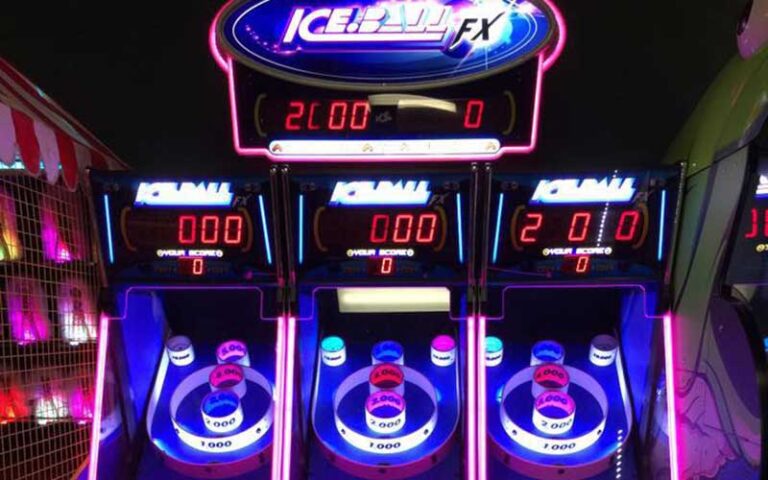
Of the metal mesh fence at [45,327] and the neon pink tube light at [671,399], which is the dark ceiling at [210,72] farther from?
the neon pink tube light at [671,399]

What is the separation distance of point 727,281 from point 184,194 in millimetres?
2003

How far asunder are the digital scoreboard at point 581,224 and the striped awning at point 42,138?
5.15 feet

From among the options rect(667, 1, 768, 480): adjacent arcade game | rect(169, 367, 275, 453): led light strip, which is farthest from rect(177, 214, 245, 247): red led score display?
rect(667, 1, 768, 480): adjacent arcade game

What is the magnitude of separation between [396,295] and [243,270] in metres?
0.65

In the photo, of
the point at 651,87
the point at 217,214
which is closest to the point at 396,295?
the point at 217,214

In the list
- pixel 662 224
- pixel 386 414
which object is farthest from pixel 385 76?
pixel 386 414

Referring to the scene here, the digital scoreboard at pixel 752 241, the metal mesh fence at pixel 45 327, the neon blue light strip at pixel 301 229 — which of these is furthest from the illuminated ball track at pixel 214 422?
the digital scoreboard at pixel 752 241

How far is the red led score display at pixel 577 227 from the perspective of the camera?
10.2 ft

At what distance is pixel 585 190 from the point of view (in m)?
3.08

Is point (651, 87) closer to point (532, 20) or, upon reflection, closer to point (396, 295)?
point (532, 20)

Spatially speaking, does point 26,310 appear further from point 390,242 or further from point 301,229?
point 390,242

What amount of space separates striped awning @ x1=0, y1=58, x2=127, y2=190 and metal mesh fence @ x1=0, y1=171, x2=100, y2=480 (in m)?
→ 0.16

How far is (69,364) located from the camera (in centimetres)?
331

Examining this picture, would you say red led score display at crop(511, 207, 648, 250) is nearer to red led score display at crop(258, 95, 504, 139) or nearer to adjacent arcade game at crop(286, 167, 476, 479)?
adjacent arcade game at crop(286, 167, 476, 479)
